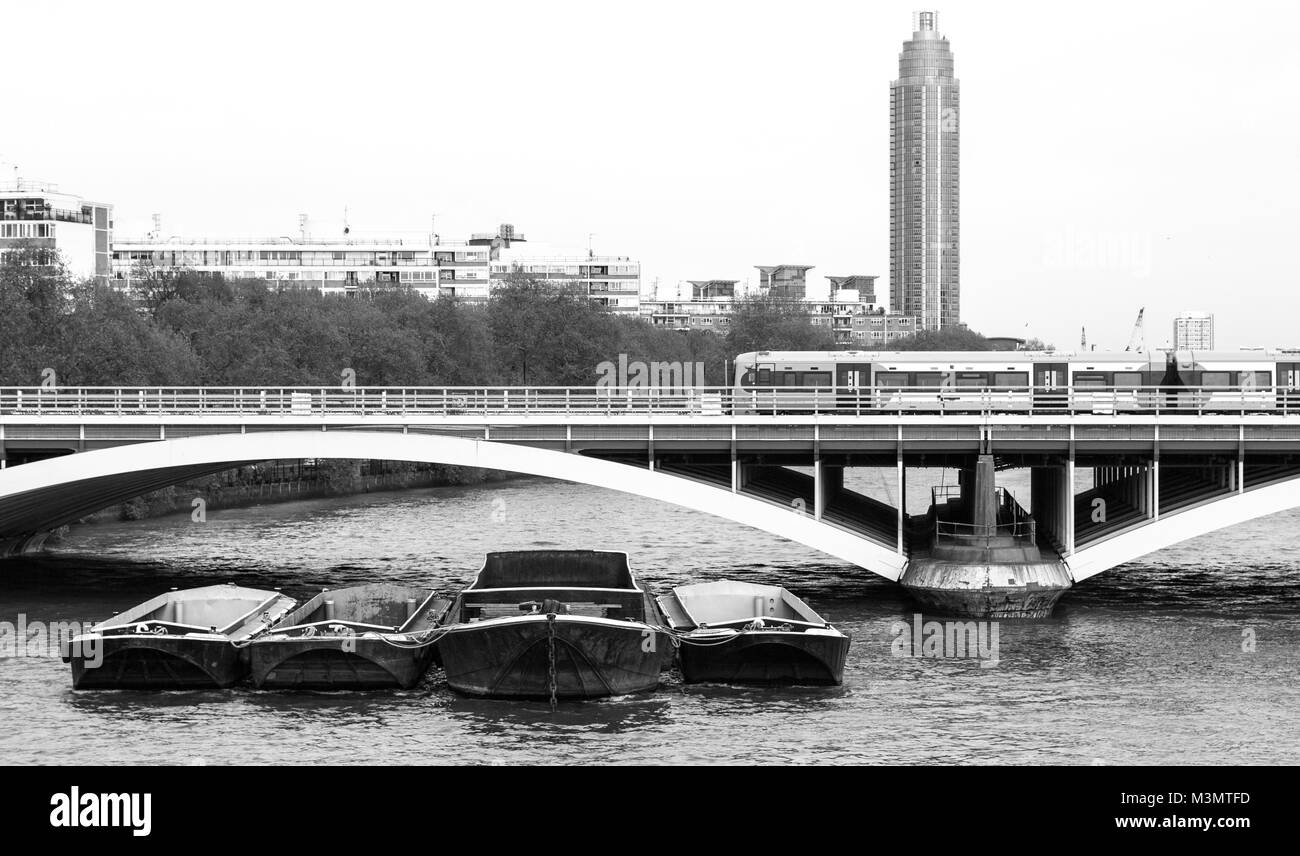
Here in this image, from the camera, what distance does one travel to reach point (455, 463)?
180 feet

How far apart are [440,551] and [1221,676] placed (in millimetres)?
35782

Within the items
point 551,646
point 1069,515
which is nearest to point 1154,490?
point 1069,515

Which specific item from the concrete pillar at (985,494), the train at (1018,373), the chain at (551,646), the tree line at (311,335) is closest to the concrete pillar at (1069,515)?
the concrete pillar at (985,494)

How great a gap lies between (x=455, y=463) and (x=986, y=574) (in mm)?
17295

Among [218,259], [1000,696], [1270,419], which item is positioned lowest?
[1000,696]

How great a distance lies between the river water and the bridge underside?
2701 millimetres

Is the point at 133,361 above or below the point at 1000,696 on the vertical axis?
above

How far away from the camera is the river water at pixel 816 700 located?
37.0 meters

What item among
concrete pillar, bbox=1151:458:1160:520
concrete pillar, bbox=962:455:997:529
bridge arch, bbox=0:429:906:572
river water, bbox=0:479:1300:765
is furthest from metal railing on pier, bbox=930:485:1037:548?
concrete pillar, bbox=1151:458:1160:520

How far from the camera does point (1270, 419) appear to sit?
52.6 meters
